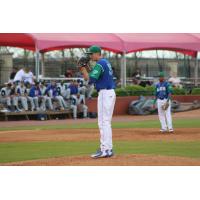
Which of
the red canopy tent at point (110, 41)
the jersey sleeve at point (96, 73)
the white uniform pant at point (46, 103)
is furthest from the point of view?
the red canopy tent at point (110, 41)

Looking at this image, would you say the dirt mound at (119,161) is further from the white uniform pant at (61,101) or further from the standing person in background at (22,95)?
the white uniform pant at (61,101)

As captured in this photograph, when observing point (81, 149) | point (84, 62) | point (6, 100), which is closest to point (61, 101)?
point (6, 100)

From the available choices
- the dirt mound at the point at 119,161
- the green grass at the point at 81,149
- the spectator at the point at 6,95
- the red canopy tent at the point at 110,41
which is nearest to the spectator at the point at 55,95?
the spectator at the point at 6,95

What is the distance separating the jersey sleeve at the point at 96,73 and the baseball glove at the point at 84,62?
332 mm

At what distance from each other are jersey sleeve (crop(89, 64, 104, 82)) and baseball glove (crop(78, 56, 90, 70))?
0.33 metres

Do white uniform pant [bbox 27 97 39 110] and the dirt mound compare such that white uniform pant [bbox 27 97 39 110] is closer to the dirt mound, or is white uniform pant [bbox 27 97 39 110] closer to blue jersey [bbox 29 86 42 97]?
blue jersey [bbox 29 86 42 97]

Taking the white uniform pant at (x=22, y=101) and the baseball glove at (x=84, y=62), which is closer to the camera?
the baseball glove at (x=84, y=62)

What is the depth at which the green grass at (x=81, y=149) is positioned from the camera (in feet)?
43.5

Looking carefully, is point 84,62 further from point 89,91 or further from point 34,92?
point 89,91

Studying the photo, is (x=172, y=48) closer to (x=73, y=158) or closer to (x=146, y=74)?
(x=146, y=74)

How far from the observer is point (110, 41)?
32.8 metres
